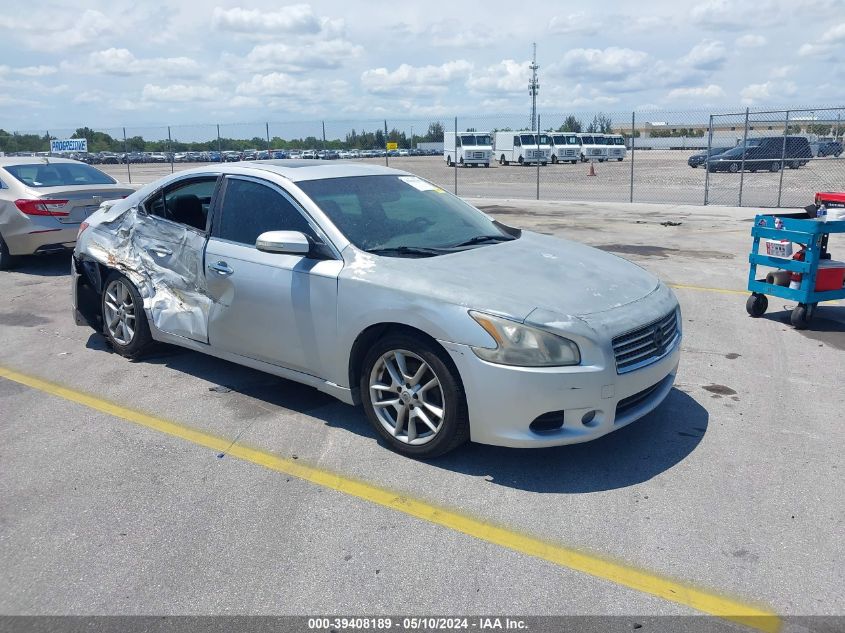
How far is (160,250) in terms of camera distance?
5.50 meters

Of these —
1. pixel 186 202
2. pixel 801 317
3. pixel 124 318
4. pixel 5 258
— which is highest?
pixel 186 202

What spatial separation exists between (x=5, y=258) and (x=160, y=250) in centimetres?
592

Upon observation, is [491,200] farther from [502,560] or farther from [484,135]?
[484,135]

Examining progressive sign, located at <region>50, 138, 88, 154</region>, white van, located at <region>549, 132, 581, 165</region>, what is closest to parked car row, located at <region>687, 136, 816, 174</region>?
white van, located at <region>549, 132, 581, 165</region>

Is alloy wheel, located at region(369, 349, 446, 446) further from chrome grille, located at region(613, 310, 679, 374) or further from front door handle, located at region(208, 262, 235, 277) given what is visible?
front door handle, located at region(208, 262, 235, 277)

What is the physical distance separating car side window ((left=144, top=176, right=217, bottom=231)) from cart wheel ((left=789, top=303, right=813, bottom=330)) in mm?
5297

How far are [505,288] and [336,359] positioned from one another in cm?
112

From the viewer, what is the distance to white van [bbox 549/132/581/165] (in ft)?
160

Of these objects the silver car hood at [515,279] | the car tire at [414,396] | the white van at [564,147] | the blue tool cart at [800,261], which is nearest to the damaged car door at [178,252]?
the silver car hood at [515,279]

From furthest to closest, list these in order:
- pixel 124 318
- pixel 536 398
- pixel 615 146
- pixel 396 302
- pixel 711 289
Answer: pixel 615 146
pixel 711 289
pixel 124 318
pixel 396 302
pixel 536 398

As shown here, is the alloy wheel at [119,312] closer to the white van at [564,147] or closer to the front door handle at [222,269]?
the front door handle at [222,269]

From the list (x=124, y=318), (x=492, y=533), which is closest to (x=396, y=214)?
(x=492, y=533)

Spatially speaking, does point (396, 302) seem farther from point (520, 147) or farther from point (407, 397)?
point (520, 147)

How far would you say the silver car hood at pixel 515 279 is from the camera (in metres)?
3.87
